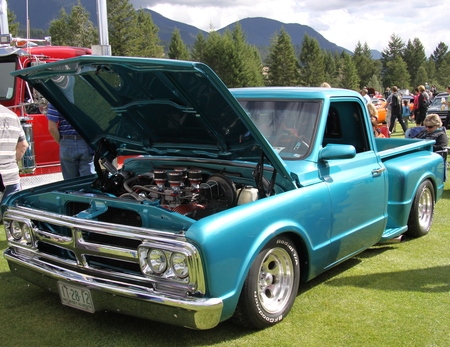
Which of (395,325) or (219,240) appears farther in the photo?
(395,325)

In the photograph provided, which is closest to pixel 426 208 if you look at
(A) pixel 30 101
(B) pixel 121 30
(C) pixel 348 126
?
(C) pixel 348 126

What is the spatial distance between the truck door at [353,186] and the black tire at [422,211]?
836mm

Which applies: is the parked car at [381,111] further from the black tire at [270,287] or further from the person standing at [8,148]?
the black tire at [270,287]

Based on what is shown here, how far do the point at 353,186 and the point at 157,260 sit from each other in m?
2.00

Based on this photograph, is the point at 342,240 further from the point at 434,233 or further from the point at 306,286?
the point at 434,233

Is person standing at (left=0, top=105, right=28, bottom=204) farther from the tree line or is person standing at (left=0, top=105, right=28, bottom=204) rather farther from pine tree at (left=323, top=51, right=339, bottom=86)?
pine tree at (left=323, top=51, right=339, bottom=86)

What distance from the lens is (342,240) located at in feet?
12.8

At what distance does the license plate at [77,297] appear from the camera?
3.02 m

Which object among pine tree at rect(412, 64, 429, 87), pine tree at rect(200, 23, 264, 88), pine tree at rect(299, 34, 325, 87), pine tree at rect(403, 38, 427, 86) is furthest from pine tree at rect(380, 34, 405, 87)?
pine tree at rect(200, 23, 264, 88)

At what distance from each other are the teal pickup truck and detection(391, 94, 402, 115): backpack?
1238 cm

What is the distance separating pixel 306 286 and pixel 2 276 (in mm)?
2904

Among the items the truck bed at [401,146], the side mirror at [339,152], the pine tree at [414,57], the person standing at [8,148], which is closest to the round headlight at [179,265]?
the side mirror at [339,152]

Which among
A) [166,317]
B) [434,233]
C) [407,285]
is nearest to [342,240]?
[407,285]

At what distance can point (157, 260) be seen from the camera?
2801 mm
